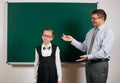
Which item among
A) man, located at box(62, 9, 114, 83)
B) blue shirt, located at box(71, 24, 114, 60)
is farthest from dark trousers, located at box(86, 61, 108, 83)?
blue shirt, located at box(71, 24, 114, 60)

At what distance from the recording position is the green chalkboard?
3117mm

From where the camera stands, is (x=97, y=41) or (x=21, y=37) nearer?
(x=97, y=41)

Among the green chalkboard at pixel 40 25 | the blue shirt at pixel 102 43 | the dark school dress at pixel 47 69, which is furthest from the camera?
the green chalkboard at pixel 40 25

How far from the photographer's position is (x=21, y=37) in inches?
123

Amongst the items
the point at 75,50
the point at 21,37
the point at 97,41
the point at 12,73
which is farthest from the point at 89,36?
the point at 12,73

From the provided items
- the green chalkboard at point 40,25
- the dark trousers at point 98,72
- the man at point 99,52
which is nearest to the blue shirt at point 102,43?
the man at point 99,52

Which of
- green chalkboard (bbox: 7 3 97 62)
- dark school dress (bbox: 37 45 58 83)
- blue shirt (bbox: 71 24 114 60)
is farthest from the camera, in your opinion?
green chalkboard (bbox: 7 3 97 62)

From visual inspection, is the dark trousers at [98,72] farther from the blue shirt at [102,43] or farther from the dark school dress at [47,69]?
the dark school dress at [47,69]

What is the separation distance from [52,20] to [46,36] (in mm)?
641

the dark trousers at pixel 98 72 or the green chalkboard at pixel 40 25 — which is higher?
the green chalkboard at pixel 40 25

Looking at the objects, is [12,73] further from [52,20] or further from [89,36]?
[89,36]

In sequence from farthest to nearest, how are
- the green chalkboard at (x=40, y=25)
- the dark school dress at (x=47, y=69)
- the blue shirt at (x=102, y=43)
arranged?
the green chalkboard at (x=40, y=25), the dark school dress at (x=47, y=69), the blue shirt at (x=102, y=43)

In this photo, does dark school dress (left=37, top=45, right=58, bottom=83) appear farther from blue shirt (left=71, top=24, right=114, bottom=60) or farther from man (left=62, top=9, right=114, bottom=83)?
blue shirt (left=71, top=24, right=114, bottom=60)

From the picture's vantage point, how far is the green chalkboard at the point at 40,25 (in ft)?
10.2
